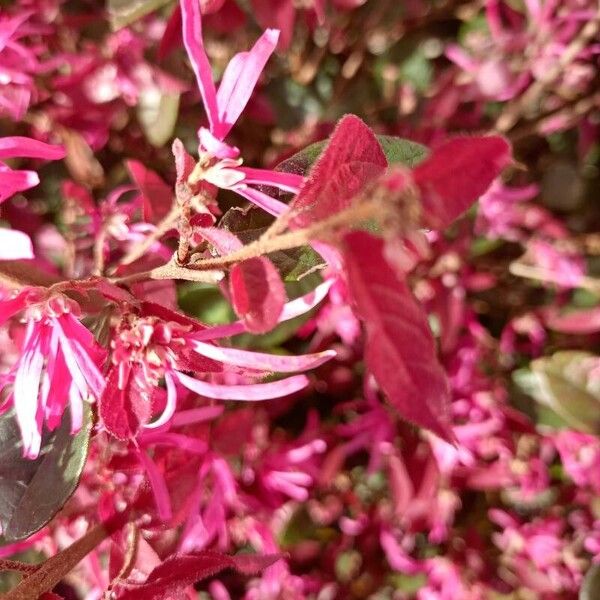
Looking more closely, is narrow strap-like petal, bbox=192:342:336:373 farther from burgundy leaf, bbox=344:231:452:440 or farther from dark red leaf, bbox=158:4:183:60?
dark red leaf, bbox=158:4:183:60

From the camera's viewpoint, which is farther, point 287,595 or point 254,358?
point 287,595

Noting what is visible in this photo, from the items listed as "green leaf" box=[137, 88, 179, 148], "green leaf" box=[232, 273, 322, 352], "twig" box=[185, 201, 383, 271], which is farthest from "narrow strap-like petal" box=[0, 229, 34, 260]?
"green leaf" box=[137, 88, 179, 148]

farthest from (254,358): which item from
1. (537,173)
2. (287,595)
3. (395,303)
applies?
(537,173)

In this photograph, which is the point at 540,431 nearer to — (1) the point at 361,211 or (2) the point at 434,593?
(2) the point at 434,593

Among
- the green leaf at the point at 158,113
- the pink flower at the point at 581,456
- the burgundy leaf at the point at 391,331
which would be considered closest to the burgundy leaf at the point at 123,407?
the burgundy leaf at the point at 391,331

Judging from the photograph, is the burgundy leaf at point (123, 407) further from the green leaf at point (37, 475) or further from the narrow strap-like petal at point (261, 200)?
the narrow strap-like petal at point (261, 200)

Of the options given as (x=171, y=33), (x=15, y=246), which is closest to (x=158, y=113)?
(x=171, y=33)

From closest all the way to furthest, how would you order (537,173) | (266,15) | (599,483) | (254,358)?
(254,358) < (266,15) < (599,483) < (537,173)
